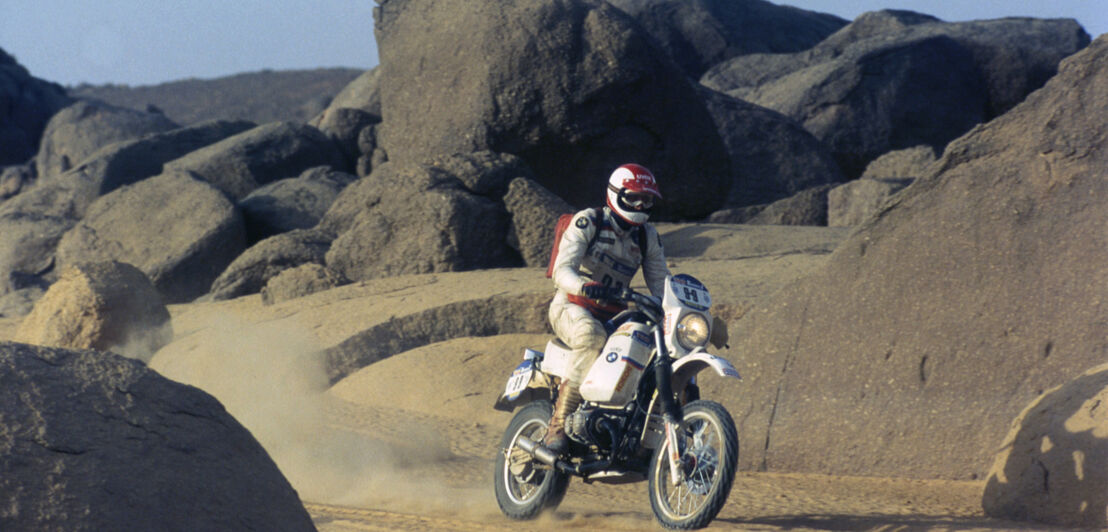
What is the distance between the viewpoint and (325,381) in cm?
884

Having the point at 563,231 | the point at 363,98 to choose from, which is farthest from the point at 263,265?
the point at 363,98

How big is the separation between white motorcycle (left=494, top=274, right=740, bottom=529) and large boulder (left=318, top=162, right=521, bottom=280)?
5.16 m

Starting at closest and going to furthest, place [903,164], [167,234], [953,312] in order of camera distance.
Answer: [953,312] < [167,234] < [903,164]

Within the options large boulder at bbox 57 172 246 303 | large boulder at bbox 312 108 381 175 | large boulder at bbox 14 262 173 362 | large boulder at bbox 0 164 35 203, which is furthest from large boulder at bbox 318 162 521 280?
large boulder at bbox 0 164 35 203

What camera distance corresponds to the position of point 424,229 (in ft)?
36.5

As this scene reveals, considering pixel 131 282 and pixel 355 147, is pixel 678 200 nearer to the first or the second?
pixel 131 282

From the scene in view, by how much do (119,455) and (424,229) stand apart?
7.93m

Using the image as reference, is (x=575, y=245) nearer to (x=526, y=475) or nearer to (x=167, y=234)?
(x=526, y=475)

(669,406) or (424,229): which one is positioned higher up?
(424,229)

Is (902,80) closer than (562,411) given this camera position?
No

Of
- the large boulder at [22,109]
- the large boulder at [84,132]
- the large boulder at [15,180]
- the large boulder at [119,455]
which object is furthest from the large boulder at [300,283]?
the large boulder at [22,109]

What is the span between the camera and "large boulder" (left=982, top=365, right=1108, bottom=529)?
4.91 metres

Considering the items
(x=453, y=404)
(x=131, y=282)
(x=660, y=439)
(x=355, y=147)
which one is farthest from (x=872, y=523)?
(x=355, y=147)

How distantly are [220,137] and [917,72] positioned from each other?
13376 mm
